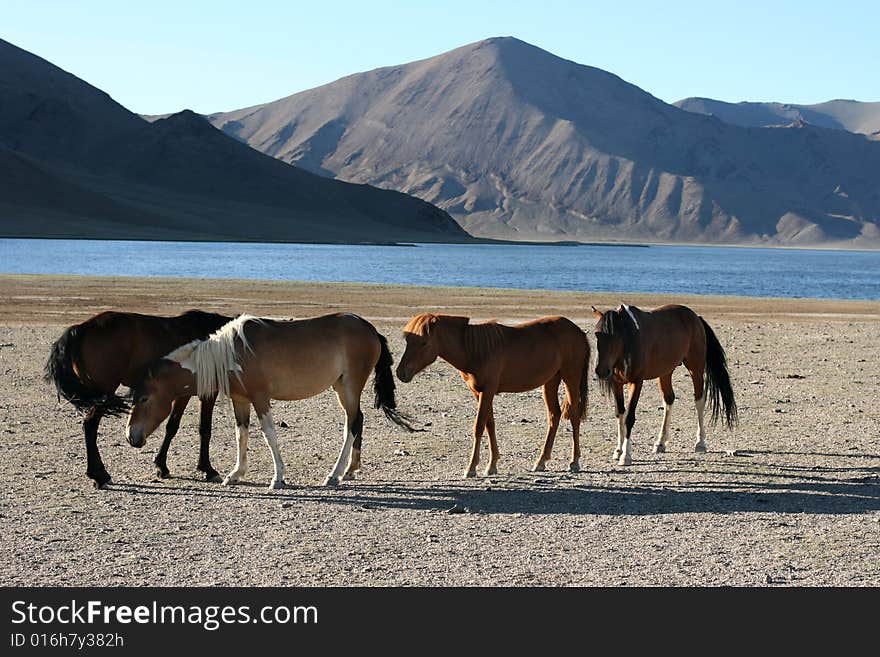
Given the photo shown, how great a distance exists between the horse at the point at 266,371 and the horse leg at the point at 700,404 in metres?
4.20

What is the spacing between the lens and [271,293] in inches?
1811

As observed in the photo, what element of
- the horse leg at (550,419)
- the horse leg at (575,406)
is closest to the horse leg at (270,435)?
the horse leg at (550,419)

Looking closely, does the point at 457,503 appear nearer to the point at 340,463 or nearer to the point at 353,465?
the point at 340,463

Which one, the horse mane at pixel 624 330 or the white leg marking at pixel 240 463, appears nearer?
the white leg marking at pixel 240 463

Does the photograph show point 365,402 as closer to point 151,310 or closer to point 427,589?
point 427,589

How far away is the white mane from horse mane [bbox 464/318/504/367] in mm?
2259

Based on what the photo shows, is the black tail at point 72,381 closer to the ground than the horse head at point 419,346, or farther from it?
closer to the ground

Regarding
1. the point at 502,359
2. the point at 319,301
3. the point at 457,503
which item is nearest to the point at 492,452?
the point at 502,359

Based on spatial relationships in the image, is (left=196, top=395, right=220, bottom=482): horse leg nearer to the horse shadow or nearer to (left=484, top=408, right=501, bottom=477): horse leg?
the horse shadow

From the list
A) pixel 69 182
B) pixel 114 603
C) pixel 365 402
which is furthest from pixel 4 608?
pixel 69 182

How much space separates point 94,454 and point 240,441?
141 cm

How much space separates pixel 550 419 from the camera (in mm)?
12266

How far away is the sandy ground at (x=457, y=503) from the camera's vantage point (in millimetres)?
8211

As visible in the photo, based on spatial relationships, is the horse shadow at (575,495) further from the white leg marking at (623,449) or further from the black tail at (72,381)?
the black tail at (72,381)
